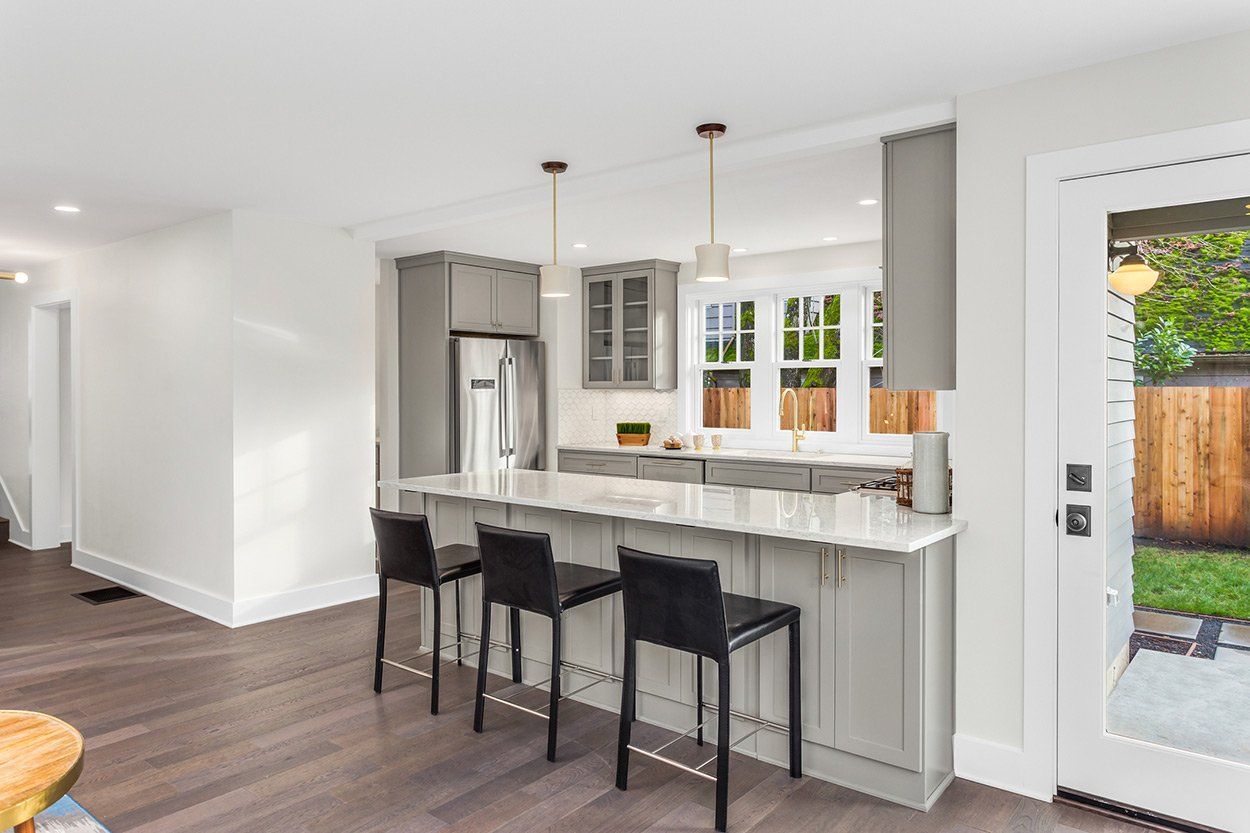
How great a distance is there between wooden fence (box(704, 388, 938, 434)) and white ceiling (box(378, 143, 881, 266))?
3.53 feet

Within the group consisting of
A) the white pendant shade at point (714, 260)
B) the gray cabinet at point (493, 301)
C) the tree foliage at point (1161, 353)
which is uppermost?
the gray cabinet at point (493, 301)

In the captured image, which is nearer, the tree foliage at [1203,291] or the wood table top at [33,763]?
the wood table top at [33,763]

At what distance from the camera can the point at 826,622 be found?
2.84 m

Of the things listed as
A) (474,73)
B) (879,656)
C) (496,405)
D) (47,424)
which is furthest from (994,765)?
(47,424)

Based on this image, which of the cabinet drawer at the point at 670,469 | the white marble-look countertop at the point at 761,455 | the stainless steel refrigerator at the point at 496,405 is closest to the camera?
the white marble-look countertop at the point at 761,455

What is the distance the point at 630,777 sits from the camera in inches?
113

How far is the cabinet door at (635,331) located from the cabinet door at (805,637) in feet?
11.9

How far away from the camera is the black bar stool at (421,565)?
11.2ft

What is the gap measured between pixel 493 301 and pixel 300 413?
1.80 m

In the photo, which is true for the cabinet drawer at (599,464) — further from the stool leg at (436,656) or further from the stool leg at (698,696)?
the stool leg at (698,696)

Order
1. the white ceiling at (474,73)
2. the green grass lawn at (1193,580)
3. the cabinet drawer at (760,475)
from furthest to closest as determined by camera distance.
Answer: the cabinet drawer at (760,475)
the green grass lawn at (1193,580)
the white ceiling at (474,73)

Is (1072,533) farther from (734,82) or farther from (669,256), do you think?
(669,256)

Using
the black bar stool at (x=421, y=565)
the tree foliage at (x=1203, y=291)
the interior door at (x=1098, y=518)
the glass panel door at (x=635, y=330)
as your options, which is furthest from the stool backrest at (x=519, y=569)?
the glass panel door at (x=635, y=330)

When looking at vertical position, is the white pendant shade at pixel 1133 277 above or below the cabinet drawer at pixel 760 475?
above
